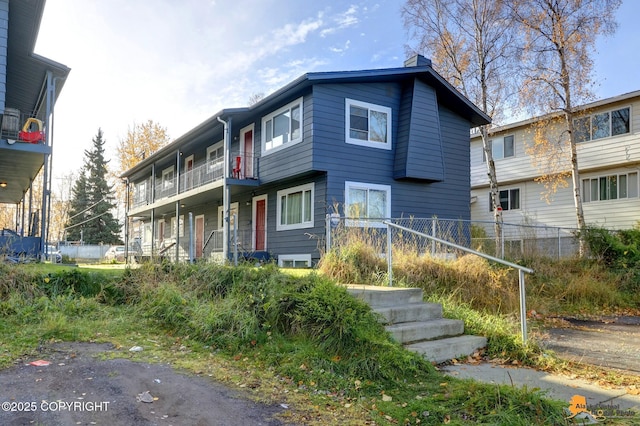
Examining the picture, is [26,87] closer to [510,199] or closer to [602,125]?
[510,199]

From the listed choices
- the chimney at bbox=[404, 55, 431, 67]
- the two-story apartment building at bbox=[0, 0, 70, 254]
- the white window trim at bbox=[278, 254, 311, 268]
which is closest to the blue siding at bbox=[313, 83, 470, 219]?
the chimney at bbox=[404, 55, 431, 67]

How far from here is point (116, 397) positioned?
12.5ft

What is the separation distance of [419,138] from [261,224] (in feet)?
21.4

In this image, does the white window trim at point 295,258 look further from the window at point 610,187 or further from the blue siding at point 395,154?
the window at point 610,187

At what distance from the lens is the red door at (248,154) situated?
16.2 metres

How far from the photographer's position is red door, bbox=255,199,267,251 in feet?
53.4

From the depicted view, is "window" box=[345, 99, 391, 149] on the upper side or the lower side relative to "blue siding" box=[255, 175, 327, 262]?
upper

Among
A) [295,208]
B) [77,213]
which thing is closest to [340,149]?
[295,208]

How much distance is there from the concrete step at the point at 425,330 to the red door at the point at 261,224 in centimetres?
1065

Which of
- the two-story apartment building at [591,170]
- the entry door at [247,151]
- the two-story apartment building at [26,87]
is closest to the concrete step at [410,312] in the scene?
the two-story apartment building at [26,87]

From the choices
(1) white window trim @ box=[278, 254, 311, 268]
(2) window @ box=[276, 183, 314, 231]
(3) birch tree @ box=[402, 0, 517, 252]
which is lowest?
(1) white window trim @ box=[278, 254, 311, 268]

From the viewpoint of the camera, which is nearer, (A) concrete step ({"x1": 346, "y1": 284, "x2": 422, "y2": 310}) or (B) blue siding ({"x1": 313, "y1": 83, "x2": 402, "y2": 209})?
(A) concrete step ({"x1": 346, "y1": 284, "x2": 422, "y2": 310})

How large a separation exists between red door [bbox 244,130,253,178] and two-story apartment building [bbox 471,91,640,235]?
472 inches

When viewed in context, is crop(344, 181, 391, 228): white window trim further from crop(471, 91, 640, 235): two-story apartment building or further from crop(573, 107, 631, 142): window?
crop(573, 107, 631, 142): window
